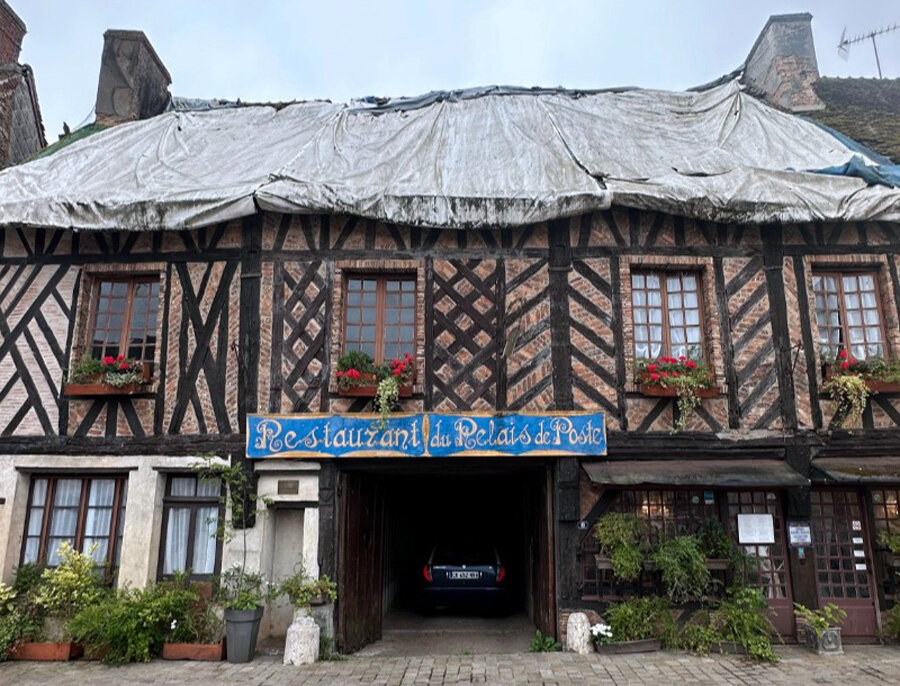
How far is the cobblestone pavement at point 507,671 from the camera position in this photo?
17.9ft

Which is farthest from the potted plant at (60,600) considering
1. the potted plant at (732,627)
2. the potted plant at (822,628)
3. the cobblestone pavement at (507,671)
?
the potted plant at (822,628)

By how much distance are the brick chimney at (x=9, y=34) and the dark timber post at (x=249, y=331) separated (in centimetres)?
682

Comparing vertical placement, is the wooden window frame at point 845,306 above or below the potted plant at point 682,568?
above

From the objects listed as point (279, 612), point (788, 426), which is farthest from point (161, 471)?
point (788, 426)

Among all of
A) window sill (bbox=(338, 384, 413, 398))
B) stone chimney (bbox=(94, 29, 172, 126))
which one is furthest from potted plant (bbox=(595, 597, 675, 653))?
stone chimney (bbox=(94, 29, 172, 126))

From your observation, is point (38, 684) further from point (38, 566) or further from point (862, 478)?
point (862, 478)

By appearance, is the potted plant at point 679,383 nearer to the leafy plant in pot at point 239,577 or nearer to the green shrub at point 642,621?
the green shrub at point 642,621

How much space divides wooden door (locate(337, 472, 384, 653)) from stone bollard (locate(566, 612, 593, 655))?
243 cm

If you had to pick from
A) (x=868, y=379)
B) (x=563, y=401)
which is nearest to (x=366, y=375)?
(x=563, y=401)

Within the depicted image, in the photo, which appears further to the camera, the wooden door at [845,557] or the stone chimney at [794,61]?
the stone chimney at [794,61]

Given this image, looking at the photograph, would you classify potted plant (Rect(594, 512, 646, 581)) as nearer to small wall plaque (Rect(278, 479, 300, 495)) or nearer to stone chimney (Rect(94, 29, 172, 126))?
small wall plaque (Rect(278, 479, 300, 495))

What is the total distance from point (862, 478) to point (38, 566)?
29.5 feet

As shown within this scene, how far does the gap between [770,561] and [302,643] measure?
516cm

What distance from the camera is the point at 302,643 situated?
20.2 ft
